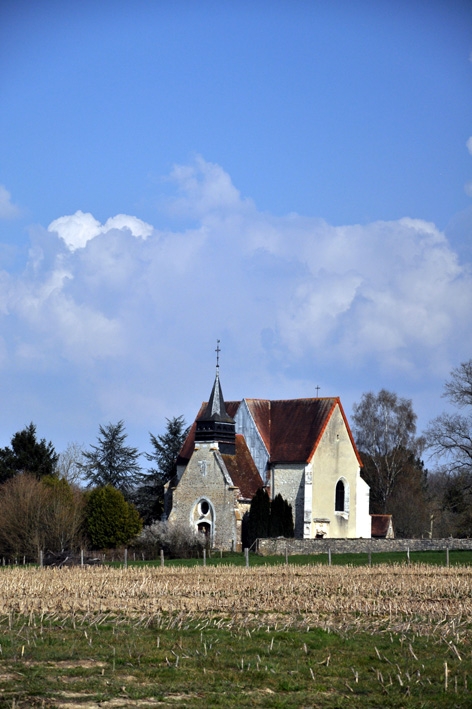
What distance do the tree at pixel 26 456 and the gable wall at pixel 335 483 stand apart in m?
16.7

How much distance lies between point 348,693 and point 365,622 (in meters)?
5.40

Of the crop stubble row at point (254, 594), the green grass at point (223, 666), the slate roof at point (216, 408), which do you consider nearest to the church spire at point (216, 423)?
the slate roof at point (216, 408)

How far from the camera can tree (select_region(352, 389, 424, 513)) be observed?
69.9 metres

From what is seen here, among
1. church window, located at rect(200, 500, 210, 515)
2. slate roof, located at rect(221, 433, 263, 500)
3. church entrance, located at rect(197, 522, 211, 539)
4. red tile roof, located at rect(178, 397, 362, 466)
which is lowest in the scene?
church entrance, located at rect(197, 522, 211, 539)

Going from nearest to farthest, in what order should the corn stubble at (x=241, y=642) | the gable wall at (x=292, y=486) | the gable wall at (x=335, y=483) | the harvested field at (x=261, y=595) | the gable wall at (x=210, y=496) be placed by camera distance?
the corn stubble at (x=241, y=642)
the harvested field at (x=261, y=595)
the gable wall at (x=210, y=496)
the gable wall at (x=292, y=486)
the gable wall at (x=335, y=483)

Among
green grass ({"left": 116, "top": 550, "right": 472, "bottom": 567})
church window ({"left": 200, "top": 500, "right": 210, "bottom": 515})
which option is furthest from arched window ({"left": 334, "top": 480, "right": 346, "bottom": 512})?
green grass ({"left": 116, "top": 550, "right": 472, "bottom": 567})

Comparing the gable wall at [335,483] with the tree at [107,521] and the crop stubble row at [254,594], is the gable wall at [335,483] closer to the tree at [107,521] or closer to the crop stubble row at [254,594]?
the tree at [107,521]

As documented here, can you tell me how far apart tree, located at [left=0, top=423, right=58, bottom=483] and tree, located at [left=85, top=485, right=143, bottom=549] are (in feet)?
29.5

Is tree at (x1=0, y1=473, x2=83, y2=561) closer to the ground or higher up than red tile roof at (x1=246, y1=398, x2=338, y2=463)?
closer to the ground

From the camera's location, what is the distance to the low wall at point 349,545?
151ft

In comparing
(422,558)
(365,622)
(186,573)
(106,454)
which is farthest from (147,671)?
(106,454)

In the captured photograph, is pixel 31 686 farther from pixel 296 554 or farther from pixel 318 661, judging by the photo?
pixel 296 554

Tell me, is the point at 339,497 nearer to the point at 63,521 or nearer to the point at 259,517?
the point at 259,517

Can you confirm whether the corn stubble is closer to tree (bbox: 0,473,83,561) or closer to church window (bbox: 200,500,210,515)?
tree (bbox: 0,473,83,561)
